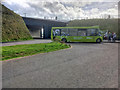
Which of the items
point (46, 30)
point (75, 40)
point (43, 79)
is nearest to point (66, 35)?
point (75, 40)

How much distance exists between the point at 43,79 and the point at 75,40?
17.8 meters

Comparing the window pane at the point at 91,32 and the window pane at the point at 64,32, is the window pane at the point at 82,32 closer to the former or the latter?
the window pane at the point at 91,32

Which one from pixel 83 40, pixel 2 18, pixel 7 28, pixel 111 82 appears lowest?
pixel 111 82

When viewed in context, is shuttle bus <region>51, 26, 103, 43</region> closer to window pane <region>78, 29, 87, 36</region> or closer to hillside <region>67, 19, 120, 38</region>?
window pane <region>78, 29, 87, 36</region>

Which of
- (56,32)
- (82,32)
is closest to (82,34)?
(82,32)

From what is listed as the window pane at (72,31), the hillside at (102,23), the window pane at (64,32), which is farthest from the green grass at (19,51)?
the hillside at (102,23)

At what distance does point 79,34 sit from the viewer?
2100cm

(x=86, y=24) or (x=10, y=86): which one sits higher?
(x=86, y=24)

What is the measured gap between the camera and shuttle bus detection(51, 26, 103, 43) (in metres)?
20.6

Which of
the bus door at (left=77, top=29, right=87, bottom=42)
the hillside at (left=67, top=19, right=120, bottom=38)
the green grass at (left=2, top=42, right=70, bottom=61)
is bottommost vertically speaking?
the green grass at (left=2, top=42, right=70, bottom=61)

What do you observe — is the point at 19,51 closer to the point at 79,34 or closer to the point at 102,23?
the point at 79,34

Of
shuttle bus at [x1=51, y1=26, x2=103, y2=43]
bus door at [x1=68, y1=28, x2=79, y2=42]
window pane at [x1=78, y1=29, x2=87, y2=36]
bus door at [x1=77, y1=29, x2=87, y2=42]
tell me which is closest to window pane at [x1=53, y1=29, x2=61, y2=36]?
shuttle bus at [x1=51, y1=26, x2=103, y2=43]

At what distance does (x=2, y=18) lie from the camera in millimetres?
25562

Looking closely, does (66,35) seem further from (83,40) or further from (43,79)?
(43,79)
